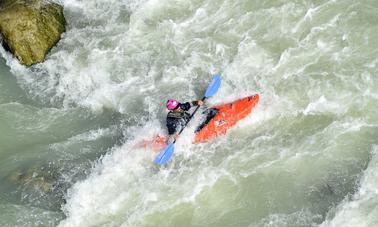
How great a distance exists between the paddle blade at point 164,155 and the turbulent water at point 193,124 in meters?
0.21

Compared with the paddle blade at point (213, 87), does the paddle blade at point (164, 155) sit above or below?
below

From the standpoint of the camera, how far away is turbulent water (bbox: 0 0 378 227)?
884 cm

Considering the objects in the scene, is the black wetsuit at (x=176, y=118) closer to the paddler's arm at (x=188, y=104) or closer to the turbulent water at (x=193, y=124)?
the paddler's arm at (x=188, y=104)

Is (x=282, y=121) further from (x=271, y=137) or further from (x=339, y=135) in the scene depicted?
(x=339, y=135)

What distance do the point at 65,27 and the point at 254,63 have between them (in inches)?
207

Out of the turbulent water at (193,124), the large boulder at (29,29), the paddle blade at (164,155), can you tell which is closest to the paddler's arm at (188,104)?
the turbulent water at (193,124)

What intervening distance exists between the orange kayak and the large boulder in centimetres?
428

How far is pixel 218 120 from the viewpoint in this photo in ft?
33.6

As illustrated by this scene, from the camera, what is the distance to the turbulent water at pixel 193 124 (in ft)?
29.0

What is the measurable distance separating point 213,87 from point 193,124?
911mm

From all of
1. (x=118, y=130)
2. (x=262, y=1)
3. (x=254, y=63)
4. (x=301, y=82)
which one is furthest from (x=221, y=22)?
(x=118, y=130)

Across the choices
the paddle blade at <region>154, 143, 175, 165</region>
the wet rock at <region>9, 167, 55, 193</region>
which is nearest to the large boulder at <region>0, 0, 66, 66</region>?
the wet rock at <region>9, 167, 55, 193</region>

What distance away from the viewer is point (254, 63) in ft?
37.2

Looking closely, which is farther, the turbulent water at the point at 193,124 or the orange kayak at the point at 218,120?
the orange kayak at the point at 218,120
